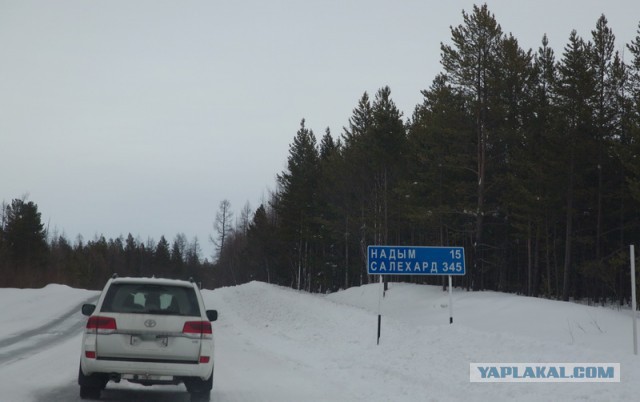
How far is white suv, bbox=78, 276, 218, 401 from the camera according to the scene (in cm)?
903

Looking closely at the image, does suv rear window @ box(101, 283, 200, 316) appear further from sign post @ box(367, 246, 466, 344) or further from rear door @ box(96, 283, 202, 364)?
sign post @ box(367, 246, 466, 344)

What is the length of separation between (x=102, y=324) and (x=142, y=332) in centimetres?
56

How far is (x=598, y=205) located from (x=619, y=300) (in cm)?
834

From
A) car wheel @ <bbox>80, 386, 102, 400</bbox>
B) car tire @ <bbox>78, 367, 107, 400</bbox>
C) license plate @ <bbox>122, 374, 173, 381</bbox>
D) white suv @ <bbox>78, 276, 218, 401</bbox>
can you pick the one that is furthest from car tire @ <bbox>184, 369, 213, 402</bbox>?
car wheel @ <bbox>80, 386, 102, 400</bbox>

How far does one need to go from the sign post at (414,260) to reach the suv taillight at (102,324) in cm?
1169

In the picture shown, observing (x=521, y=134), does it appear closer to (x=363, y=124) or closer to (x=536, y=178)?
(x=536, y=178)

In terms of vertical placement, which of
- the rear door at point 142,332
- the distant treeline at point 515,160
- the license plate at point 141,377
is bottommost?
the license plate at point 141,377

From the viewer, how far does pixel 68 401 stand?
9.47 meters

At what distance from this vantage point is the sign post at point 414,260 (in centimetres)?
1994

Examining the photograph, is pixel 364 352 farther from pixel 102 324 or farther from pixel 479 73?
pixel 479 73

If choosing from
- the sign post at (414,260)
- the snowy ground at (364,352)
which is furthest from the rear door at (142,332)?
the sign post at (414,260)

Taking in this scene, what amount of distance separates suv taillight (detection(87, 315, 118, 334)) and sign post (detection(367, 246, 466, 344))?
460 inches

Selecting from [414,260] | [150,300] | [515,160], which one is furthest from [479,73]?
[150,300]

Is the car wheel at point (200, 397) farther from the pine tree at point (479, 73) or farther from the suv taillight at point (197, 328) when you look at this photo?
the pine tree at point (479, 73)
